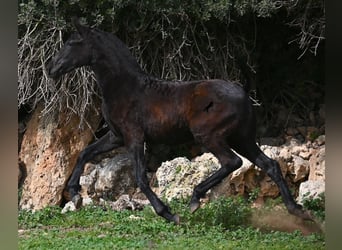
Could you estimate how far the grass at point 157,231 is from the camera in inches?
166

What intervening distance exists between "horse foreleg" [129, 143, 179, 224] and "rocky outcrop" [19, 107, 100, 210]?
1.54m

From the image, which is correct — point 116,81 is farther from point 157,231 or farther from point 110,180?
point 110,180

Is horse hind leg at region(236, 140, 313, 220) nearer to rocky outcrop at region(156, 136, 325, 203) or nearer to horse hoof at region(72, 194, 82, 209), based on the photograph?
rocky outcrop at region(156, 136, 325, 203)

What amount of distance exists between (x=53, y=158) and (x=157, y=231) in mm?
1718

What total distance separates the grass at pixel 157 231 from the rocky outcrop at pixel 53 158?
1.66ft

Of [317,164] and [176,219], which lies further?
[317,164]

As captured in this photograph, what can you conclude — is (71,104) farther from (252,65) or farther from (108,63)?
(252,65)

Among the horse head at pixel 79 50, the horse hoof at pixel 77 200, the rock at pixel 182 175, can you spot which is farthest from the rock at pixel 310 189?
the horse head at pixel 79 50

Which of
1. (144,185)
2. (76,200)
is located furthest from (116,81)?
(76,200)

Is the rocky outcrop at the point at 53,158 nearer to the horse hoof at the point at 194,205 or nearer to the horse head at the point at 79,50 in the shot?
the horse head at the point at 79,50

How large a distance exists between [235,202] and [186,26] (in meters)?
1.66

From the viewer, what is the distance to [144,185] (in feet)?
14.0
